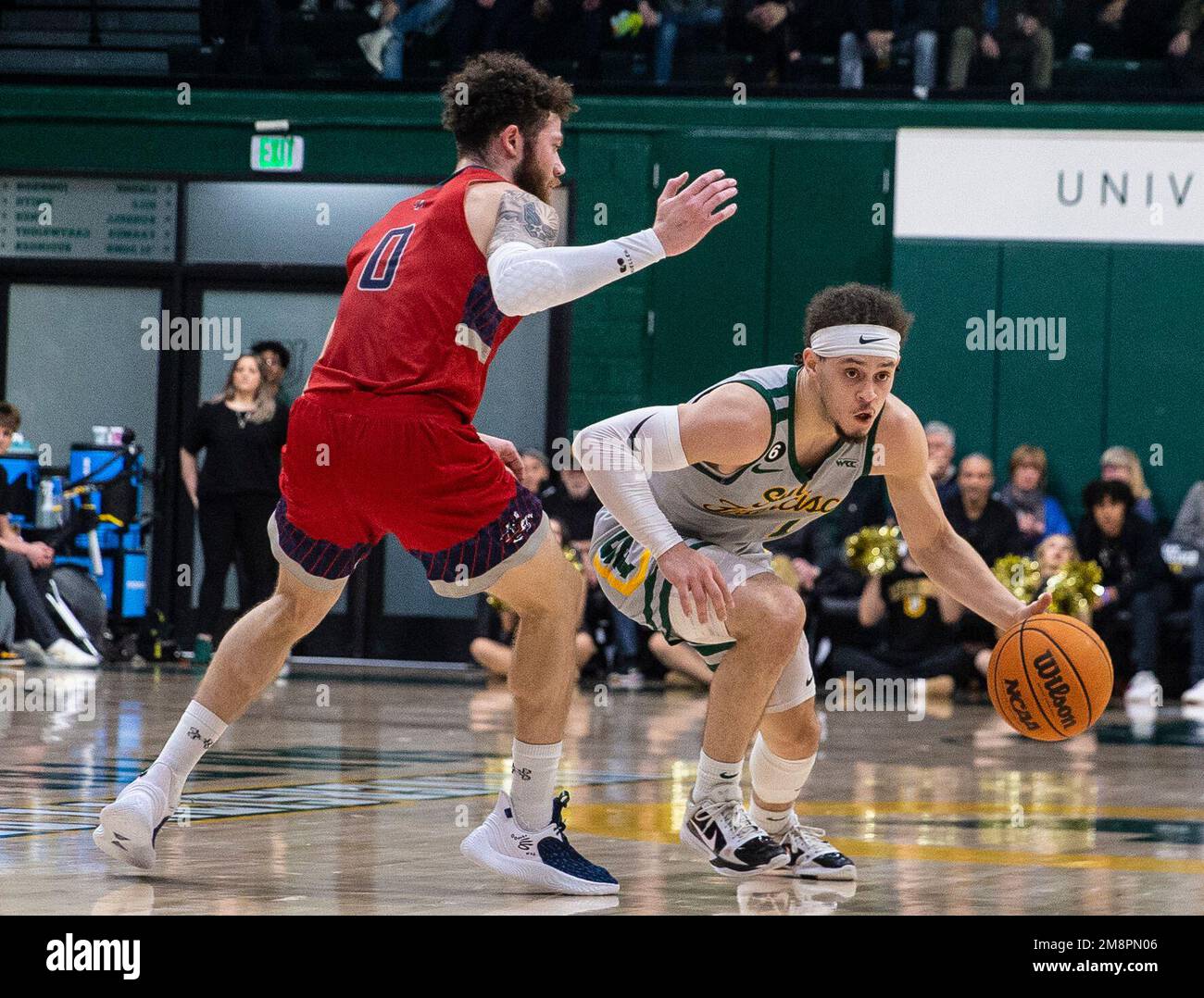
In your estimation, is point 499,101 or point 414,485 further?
point 499,101

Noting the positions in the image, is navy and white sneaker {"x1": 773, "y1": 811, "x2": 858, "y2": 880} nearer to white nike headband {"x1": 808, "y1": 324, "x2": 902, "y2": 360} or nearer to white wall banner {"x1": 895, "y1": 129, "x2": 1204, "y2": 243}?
white nike headband {"x1": 808, "y1": 324, "x2": 902, "y2": 360}

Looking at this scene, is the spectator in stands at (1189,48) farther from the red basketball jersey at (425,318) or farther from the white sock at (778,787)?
the red basketball jersey at (425,318)

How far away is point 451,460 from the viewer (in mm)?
4383

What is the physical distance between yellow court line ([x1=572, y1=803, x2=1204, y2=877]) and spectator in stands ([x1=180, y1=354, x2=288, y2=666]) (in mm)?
6295

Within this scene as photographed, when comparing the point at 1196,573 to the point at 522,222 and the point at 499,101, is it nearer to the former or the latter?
the point at 499,101

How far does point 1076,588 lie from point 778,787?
730 centimetres

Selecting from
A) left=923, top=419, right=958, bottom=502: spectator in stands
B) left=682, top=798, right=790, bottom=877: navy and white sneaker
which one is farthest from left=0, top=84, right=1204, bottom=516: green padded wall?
left=682, top=798, right=790, bottom=877: navy and white sneaker

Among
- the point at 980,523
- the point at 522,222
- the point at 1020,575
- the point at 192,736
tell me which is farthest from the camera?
the point at 980,523

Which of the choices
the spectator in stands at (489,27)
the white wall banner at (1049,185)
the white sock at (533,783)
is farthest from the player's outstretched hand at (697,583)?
the white wall banner at (1049,185)

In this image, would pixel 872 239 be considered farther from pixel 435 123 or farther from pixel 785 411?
pixel 785 411

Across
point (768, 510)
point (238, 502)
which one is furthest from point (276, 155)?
point (768, 510)

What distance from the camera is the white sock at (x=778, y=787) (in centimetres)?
511

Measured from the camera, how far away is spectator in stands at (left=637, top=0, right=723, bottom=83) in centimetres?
1510
